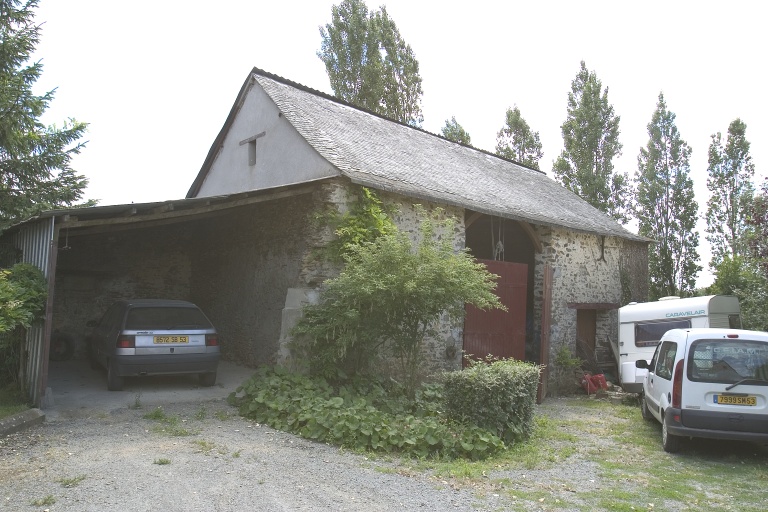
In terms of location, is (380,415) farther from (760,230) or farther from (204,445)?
(760,230)

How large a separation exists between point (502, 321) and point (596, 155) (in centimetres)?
1706

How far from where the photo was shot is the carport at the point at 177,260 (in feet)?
24.7

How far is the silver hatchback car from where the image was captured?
25.8 ft

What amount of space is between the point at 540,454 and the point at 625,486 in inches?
52.4

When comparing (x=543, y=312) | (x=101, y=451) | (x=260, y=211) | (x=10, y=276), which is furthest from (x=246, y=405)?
(x=543, y=312)

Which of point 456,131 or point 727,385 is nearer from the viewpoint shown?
point 727,385

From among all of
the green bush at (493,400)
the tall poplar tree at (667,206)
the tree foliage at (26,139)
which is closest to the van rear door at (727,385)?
the green bush at (493,400)

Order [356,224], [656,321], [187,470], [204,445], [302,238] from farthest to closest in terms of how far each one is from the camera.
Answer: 1. [656,321]
2. [302,238]
3. [356,224]
4. [204,445]
5. [187,470]

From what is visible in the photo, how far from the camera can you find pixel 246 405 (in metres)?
7.43

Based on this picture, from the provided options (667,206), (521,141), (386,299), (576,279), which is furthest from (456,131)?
(386,299)

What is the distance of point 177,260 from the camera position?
42.8ft

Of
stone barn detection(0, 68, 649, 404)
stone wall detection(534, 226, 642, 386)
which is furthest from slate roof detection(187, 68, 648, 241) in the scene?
stone wall detection(534, 226, 642, 386)

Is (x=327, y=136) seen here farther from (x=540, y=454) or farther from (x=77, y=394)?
(x=540, y=454)

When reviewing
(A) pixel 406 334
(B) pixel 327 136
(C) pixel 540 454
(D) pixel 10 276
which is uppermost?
(B) pixel 327 136
